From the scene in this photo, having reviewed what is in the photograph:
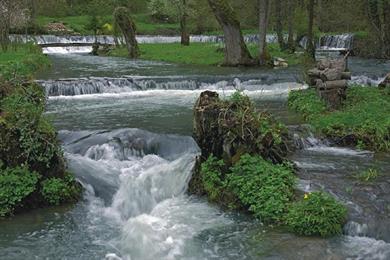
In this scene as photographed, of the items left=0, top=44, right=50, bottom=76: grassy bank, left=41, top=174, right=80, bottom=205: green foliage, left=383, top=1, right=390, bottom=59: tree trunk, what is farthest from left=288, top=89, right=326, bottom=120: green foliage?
left=383, top=1, right=390, bottom=59: tree trunk

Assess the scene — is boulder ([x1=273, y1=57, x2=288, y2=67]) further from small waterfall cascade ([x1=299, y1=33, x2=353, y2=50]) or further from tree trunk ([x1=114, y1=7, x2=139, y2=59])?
tree trunk ([x1=114, y1=7, x2=139, y2=59])

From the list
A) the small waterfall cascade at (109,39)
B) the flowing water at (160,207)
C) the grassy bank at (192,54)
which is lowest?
the flowing water at (160,207)

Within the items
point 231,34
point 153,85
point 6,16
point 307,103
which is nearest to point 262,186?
point 307,103

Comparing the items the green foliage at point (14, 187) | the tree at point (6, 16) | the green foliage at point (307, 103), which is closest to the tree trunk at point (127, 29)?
the tree at point (6, 16)

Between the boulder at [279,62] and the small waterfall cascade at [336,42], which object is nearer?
the boulder at [279,62]

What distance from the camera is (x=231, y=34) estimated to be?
2809 cm

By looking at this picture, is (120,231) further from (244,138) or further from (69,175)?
(244,138)

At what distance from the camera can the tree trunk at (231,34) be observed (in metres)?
27.6

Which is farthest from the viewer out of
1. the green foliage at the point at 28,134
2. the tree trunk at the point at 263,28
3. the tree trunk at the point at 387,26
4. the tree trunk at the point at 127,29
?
the tree trunk at the point at 127,29

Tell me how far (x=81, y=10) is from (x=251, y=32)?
96.3ft

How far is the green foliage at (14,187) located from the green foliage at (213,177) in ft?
9.47

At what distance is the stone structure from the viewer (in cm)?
1494

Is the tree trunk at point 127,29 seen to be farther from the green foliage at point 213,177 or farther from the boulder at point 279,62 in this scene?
the green foliage at point 213,177

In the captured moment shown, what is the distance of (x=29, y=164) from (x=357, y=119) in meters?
7.57
